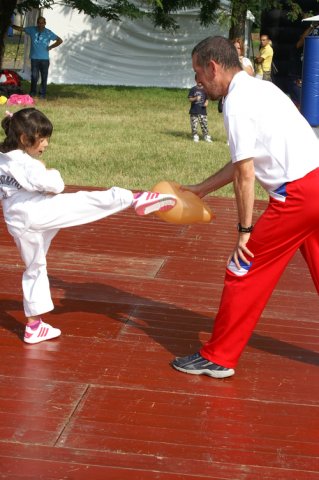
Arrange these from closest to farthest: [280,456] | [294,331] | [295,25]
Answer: [280,456] → [294,331] → [295,25]

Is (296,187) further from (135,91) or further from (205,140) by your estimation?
(135,91)

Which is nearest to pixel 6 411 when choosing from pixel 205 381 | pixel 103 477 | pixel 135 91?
pixel 103 477

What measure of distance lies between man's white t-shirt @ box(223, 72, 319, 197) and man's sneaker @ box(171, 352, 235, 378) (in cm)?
100

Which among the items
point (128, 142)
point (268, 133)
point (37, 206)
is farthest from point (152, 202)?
point (128, 142)

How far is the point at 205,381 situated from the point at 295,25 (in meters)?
23.4

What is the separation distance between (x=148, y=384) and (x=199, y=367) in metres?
0.32

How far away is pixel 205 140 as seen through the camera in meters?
14.9

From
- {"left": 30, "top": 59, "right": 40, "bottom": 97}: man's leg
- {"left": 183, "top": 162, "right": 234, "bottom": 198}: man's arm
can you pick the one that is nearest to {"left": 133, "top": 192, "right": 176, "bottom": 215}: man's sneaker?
{"left": 183, "top": 162, "right": 234, "bottom": 198}: man's arm

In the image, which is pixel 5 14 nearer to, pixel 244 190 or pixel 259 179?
pixel 259 179

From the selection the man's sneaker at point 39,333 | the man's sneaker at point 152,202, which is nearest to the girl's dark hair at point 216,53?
the man's sneaker at point 152,202

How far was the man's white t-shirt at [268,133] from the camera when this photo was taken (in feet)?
13.6

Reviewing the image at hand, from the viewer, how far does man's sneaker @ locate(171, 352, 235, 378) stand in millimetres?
4621

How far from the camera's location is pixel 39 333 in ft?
16.7

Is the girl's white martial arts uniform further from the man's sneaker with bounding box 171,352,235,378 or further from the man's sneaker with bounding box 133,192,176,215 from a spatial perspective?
the man's sneaker with bounding box 171,352,235,378
